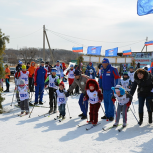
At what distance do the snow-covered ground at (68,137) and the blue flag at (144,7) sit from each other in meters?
4.21

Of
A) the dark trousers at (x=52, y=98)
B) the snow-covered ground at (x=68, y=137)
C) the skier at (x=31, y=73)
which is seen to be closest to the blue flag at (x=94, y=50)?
the skier at (x=31, y=73)

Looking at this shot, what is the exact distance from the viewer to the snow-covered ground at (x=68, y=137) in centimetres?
425

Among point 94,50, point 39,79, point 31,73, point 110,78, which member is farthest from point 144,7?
point 94,50

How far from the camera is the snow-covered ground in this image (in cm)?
425

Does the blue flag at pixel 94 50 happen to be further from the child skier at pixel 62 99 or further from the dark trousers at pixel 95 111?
the dark trousers at pixel 95 111

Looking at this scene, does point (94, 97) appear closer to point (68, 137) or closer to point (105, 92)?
point (105, 92)

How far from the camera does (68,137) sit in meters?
5.02

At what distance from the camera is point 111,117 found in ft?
21.2

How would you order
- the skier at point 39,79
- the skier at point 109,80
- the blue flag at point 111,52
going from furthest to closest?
the blue flag at point 111,52 → the skier at point 39,79 → the skier at point 109,80

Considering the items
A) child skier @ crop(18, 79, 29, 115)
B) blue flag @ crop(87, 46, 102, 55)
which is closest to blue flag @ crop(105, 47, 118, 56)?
blue flag @ crop(87, 46, 102, 55)

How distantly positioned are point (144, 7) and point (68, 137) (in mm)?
6064

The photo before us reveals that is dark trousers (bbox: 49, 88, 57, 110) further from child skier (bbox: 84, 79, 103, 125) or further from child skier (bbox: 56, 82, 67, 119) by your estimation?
child skier (bbox: 84, 79, 103, 125)

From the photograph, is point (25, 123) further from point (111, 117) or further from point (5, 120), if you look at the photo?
point (111, 117)

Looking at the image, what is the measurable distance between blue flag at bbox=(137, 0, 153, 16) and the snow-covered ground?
421 cm
